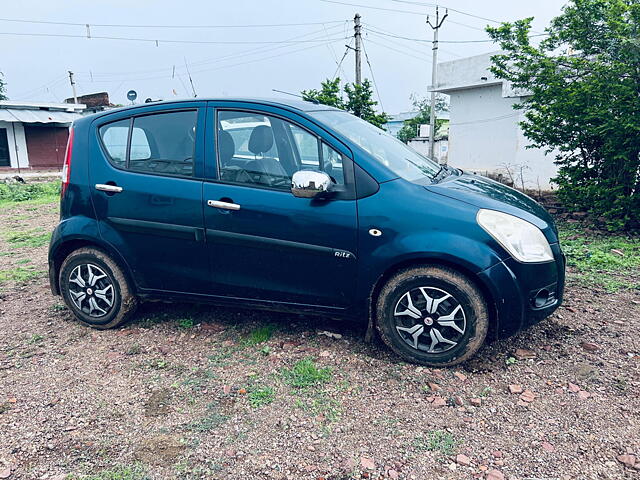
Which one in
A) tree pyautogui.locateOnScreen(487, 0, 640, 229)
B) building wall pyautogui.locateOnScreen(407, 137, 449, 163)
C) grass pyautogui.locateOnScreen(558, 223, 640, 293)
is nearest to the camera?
grass pyautogui.locateOnScreen(558, 223, 640, 293)

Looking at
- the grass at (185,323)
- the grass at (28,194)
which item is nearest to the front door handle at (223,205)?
the grass at (185,323)

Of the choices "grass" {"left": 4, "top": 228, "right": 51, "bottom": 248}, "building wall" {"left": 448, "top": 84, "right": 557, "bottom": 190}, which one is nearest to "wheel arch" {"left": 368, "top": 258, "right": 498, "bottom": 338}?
"grass" {"left": 4, "top": 228, "right": 51, "bottom": 248}

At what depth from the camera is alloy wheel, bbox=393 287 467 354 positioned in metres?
3.38

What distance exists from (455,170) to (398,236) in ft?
4.83

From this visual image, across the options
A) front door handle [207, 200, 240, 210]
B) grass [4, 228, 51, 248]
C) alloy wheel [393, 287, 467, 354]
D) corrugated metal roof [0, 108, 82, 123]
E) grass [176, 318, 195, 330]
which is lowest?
grass [4, 228, 51, 248]

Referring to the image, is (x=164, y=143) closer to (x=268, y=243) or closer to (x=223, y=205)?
(x=223, y=205)

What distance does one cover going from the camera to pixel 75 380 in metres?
3.54

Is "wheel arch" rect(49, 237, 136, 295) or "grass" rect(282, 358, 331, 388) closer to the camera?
"grass" rect(282, 358, 331, 388)

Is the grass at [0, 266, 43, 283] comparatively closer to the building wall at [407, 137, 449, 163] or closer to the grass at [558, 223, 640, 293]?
the grass at [558, 223, 640, 293]

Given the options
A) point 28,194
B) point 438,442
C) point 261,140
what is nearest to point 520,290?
point 438,442

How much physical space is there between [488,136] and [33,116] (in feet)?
69.3

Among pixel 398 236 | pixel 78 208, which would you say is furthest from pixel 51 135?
pixel 398 236

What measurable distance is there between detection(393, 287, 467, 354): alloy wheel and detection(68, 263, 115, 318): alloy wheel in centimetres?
243

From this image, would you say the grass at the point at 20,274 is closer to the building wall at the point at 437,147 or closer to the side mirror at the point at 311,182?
the side mirror at the point at 311,182
